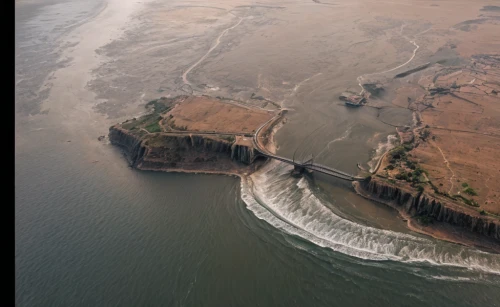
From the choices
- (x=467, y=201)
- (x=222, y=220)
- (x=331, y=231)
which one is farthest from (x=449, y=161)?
(x=222, y=220)

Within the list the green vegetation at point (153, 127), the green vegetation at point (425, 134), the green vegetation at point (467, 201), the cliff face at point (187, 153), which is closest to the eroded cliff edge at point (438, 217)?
the green vegetation at point (467, 201)

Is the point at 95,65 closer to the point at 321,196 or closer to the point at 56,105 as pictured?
the point at 56,105

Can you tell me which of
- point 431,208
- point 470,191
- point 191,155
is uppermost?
point 470,191

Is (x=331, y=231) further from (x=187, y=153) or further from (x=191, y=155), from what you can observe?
(x=187, y=153)

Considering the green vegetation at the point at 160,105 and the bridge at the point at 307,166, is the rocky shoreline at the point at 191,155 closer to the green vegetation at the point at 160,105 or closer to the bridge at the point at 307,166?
the bridge at the point at 307,166

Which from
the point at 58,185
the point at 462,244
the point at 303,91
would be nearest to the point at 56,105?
the point at 58,185
